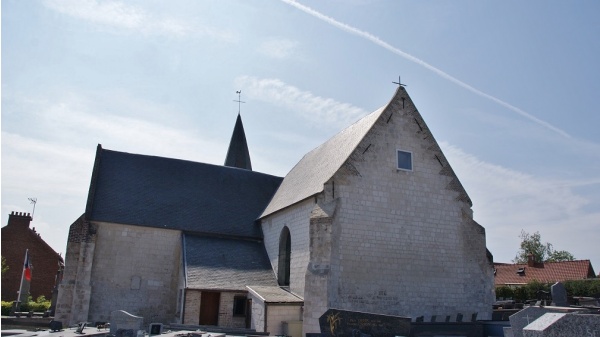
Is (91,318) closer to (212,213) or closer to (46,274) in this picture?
(212,213)

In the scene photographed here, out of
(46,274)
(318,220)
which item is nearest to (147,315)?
(318,220)

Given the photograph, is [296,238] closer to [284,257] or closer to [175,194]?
[284,257]

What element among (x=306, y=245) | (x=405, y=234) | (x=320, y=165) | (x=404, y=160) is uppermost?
(x=320, y=165)

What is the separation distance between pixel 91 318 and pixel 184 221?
18.1ft

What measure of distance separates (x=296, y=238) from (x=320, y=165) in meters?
3.68

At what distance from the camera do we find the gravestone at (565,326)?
4.82 meters

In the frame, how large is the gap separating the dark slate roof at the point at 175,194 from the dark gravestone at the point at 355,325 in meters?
12.2

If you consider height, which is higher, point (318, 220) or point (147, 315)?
point (318, 220)

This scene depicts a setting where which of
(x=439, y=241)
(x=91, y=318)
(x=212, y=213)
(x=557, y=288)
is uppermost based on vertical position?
(x=212, y=213)

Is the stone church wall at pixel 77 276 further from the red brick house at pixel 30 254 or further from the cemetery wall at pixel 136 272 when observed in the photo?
the red brick house at pixel 30 254

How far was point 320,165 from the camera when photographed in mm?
20734

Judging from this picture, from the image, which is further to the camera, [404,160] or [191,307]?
[404,160]

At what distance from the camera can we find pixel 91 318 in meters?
19.0

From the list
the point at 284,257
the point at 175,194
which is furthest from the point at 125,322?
the point at 175,194
